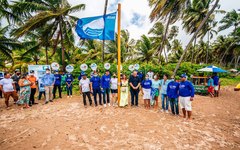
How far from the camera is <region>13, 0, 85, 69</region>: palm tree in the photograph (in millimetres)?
13781

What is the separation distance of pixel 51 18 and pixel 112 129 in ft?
39.1

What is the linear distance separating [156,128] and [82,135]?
8.35ft

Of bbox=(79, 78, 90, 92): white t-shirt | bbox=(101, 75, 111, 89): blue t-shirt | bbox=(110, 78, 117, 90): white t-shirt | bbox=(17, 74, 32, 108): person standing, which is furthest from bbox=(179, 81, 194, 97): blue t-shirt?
bbox=(17, 74, 32, 108): person standing

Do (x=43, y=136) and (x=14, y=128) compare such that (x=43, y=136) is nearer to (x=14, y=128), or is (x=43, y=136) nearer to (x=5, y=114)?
(x=14, y=128)

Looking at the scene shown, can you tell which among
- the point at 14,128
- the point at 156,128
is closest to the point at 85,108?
the point at 14,128

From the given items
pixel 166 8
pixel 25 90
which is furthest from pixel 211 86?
pixel 25 90

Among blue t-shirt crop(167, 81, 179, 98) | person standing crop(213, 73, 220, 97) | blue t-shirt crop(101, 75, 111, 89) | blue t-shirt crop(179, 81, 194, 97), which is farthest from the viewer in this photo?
person standing crop(213, 73, 220, 97)

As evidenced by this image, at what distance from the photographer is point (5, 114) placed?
834cm

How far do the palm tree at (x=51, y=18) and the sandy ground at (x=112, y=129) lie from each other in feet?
24.9

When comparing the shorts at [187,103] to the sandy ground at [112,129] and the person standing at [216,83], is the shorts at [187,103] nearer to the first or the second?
the sandy ground at [112,129]

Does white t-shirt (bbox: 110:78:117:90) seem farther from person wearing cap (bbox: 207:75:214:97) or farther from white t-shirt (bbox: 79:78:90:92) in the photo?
person wearing cap (bbox: 207:75:214:97)

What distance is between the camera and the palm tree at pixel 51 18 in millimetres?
13781

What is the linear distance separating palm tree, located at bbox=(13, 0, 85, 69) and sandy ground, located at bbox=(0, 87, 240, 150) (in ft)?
24.9

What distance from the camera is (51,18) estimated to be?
1484 centimetres
